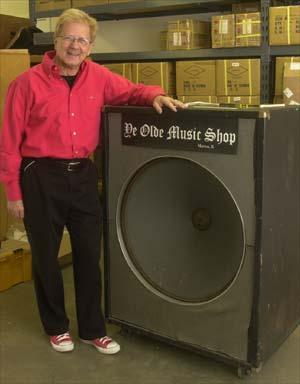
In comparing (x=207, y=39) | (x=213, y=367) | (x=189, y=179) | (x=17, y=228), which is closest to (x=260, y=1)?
(x=207, y=39)

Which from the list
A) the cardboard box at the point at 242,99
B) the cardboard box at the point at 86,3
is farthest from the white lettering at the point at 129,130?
the cardboard box at the point at 86,3

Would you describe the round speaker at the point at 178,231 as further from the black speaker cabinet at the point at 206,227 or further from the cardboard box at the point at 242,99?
the cardboard box at the point at 242,99

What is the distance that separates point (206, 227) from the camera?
89.4 inches

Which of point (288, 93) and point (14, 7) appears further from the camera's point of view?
point (14, 7)

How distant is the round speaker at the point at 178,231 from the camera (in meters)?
2.19

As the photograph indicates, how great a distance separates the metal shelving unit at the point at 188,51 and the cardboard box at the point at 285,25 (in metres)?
0.04

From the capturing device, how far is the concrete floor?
2.19 m

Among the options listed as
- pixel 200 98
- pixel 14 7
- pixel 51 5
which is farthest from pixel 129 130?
pixel 14 7

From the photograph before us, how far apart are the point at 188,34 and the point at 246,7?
1.42 ft

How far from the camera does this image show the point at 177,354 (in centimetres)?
238

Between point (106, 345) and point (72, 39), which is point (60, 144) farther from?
point (106, 345)

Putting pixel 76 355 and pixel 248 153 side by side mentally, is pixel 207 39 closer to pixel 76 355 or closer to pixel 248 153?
pixel 248 153

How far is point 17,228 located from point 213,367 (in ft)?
5.71

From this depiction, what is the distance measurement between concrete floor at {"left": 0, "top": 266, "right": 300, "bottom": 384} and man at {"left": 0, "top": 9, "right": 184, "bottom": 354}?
0.38 feet
